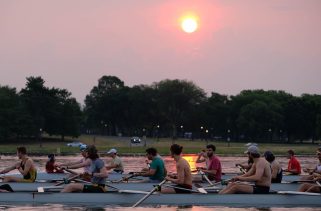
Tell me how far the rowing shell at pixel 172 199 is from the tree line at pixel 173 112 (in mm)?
103960

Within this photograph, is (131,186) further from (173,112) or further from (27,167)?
(173,112)

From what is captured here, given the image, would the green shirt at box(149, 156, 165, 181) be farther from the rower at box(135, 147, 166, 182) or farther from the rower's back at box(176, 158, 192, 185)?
the rower's back at box(176, 158, 192, 185)

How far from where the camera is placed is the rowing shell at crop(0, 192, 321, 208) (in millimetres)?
20625

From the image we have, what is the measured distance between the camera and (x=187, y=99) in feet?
580

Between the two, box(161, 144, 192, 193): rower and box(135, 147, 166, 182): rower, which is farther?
box(135, 147, 166, 182): rower

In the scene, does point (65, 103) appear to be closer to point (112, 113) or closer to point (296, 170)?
point (112, 113)

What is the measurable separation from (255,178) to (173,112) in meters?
156

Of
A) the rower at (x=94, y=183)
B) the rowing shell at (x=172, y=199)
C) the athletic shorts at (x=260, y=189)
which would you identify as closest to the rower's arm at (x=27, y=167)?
the rowing shell at (x=172, y=199)

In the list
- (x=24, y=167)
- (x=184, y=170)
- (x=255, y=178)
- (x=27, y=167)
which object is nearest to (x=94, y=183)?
(x=184, y=170)

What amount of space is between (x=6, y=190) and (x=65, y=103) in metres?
109

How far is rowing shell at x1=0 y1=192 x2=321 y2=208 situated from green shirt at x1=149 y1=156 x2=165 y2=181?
2.82 m

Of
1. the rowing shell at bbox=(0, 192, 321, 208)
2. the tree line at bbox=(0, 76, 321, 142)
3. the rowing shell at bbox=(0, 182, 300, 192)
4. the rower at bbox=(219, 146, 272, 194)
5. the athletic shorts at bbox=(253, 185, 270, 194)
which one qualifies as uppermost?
the tree line at bbox=(0, 76, 321, 142)

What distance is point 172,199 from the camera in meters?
21.0

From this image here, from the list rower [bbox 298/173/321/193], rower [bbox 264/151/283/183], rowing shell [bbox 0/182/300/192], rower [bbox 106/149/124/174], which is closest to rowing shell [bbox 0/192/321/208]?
rower [bbox 298/173/321/193]
